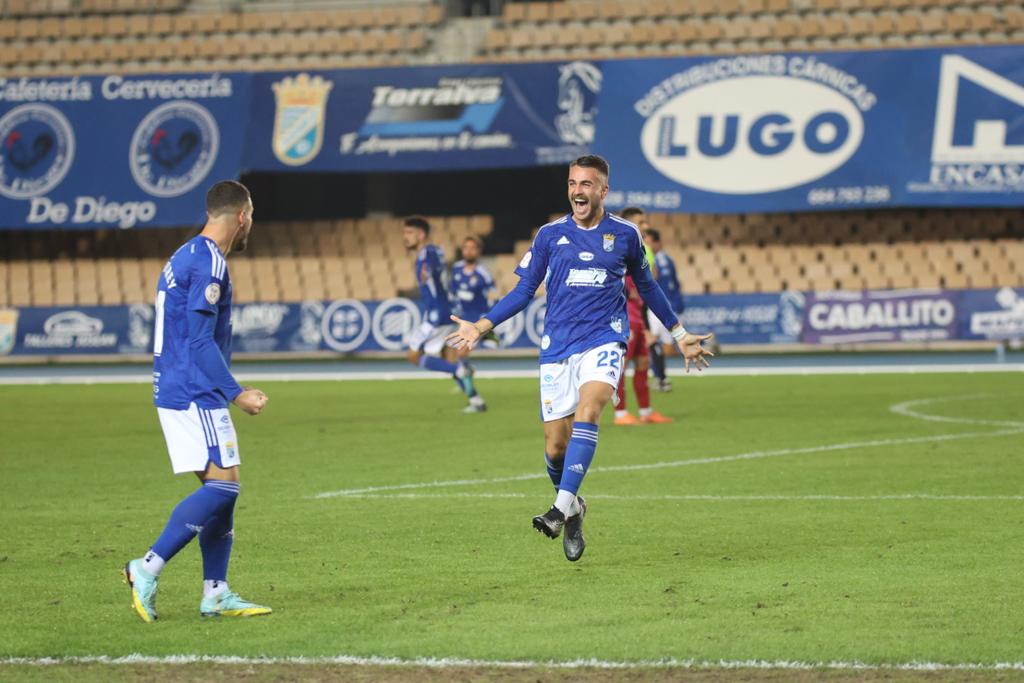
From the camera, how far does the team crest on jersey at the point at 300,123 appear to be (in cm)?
3416

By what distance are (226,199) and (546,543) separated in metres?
3.30

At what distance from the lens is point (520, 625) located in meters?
7.23

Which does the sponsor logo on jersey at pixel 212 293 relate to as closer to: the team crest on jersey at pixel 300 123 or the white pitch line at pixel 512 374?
the white pitch line at pixel 512 374

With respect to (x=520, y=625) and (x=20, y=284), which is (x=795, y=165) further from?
(x=520, y=625)

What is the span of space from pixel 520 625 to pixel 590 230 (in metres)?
3.11

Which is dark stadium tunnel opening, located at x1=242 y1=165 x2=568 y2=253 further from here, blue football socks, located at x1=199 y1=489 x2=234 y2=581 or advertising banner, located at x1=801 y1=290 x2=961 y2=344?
blue football socks, located at x1=199 y1=489 x2=234 y2=581

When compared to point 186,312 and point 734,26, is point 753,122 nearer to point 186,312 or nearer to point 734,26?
point 734,26

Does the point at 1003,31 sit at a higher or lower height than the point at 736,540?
higher

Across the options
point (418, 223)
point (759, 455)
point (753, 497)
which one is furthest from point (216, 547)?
point (418, 223)

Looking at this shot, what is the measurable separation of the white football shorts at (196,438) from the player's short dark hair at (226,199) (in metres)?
0.90

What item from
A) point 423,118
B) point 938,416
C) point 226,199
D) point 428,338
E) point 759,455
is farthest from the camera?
point 423,118

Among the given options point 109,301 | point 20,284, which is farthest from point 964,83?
point 20,284

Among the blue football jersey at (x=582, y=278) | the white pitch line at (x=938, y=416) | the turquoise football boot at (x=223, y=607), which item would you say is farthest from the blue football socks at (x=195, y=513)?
the white pitch line at (x=938, y=416)

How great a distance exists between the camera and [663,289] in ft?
68.5
